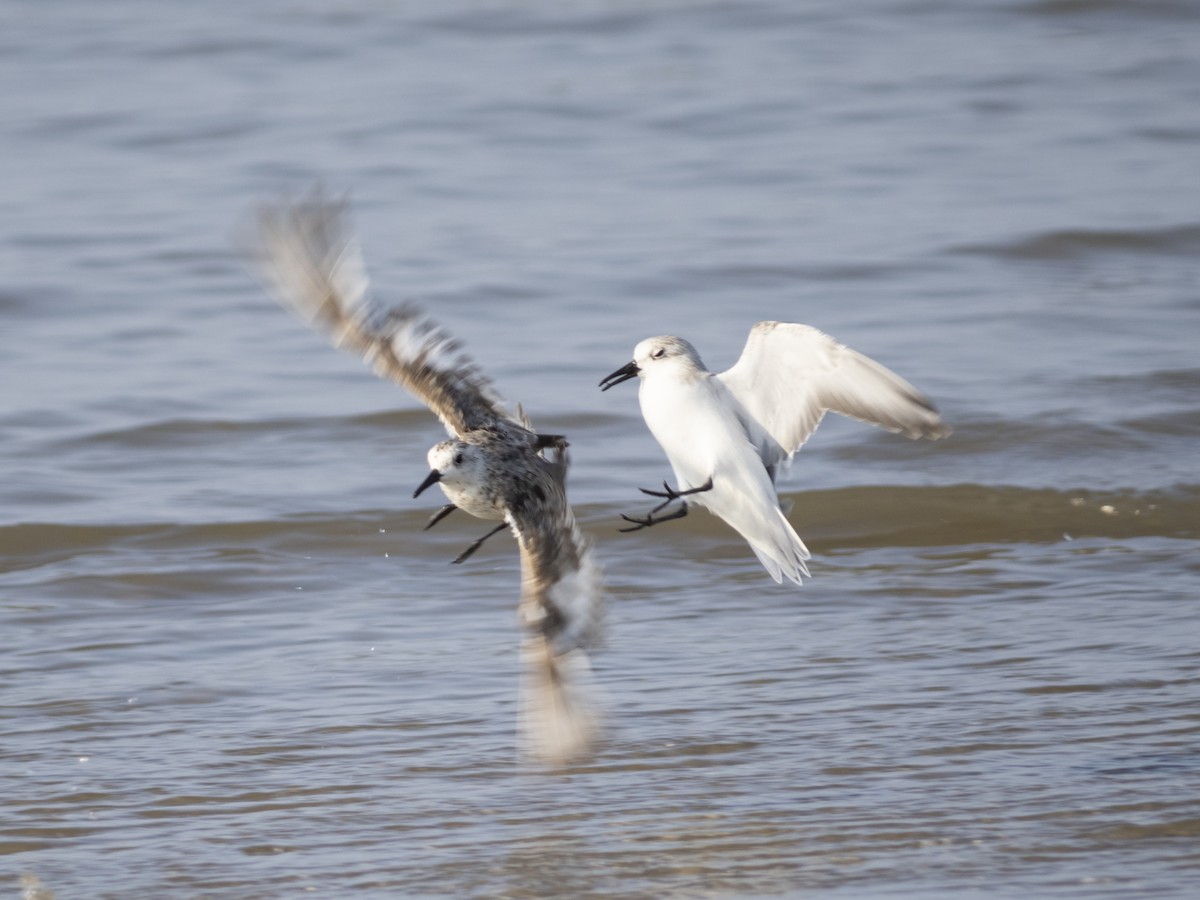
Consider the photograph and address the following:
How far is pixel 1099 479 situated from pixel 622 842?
4.31 m

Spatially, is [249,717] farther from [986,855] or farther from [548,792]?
[986,855]

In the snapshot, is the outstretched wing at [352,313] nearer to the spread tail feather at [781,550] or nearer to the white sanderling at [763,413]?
the white sanderling at [763,413]

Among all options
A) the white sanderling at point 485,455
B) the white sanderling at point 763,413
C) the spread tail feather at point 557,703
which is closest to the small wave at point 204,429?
the white sanderling at point 485,455

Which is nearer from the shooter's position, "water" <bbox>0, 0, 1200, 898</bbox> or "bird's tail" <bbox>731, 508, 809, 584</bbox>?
"water" <bbox>0, 0, 1200, 898</bbox>

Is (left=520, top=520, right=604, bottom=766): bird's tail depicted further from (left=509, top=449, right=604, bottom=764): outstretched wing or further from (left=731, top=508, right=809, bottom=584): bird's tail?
(left=731, top=508, right=809, bottom=584): bird's tail

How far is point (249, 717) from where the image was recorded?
19.4ft

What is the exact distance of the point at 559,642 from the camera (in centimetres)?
473

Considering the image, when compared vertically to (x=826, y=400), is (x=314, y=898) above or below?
below

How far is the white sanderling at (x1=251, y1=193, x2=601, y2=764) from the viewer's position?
4.71 metres

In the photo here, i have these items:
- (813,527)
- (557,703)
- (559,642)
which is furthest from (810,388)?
(813,527)

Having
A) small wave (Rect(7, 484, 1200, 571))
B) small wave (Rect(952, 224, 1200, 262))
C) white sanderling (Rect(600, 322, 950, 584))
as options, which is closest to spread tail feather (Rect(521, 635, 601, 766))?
white sanderling (Rect(600, 322, 950, 584))

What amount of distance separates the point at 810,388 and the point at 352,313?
4.95 ft

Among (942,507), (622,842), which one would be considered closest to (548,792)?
(622,842)

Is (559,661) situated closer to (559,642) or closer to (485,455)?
(559,642)
